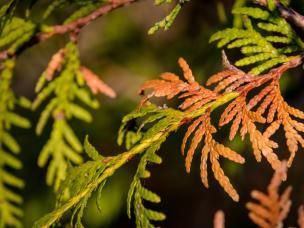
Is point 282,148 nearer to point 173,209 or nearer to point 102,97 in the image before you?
point 173,209

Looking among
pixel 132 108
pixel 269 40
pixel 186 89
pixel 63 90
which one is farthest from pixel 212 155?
pixel 132 108

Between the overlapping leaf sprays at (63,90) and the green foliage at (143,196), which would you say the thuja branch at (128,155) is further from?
the overlapping leaf sprays at (63,90)

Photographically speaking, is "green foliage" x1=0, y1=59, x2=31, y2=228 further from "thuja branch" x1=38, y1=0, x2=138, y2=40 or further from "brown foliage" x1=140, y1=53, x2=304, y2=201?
"brown foliage" x1=140, y1=53, x2=304, y2=201

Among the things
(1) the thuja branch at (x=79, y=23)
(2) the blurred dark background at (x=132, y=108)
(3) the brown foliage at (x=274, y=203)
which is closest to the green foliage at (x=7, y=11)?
(1) the thuja branch at (x=79, y=23)

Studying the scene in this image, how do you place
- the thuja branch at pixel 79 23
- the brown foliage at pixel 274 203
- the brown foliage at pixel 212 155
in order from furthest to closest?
the thuja branch at pixel 79 23
the brown foliage at pixel 212 155
the brown foliage at pixel 274 203

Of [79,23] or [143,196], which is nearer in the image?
[143,196]

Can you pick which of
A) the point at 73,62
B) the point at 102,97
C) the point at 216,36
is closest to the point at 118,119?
the point at 102,97

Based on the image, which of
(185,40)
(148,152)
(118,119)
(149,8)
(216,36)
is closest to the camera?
(148,152)

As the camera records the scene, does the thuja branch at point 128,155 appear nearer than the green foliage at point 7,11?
Yes

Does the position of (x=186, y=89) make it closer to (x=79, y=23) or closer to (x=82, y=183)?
(x=82, y=183)
